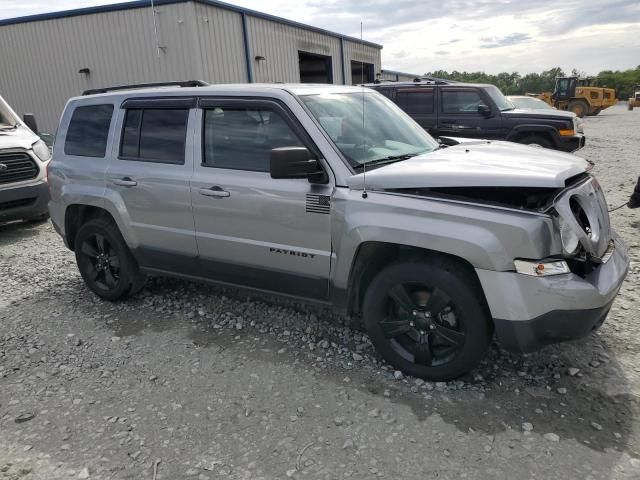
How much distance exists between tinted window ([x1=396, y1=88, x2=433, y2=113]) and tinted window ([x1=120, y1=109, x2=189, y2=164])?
23.1 feet

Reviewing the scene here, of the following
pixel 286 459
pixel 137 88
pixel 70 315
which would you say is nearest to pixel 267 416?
pixel 286 459

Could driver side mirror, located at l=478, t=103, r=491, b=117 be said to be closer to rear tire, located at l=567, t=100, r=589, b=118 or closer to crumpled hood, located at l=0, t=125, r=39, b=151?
crumpled hood, located at l=0, t=125, r=39, b=151

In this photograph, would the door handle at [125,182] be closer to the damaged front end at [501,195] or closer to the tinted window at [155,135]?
the tinted window at [155,135]

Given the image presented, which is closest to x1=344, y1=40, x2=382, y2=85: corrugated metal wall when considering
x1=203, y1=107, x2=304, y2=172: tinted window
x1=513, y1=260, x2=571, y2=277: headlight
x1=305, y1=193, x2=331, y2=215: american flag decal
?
x1=203, y1=107, x2=304, y2=172: tinted window

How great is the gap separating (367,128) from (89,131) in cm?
265

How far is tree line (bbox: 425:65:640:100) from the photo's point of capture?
203 ft

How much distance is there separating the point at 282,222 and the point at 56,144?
2772 millimetres

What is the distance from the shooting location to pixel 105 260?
4727 mm

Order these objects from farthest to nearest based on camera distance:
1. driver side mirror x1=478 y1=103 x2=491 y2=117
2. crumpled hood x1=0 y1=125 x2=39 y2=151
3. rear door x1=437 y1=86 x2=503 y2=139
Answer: rear door x1=437 y1=86 x2=503 y2=139 → driver side mirror x1=478 y1=103 x2=491 y2=117 → crumpled hood x1=0 y1=125 x2=39 y2=151

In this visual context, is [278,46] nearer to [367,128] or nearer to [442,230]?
[367,128]

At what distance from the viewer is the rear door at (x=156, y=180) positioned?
13.1 feet

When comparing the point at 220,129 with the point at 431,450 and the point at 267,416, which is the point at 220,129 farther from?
the point at 431,450

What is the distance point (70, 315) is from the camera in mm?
4574

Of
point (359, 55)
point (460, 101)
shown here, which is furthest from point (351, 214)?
point (359, 55)
